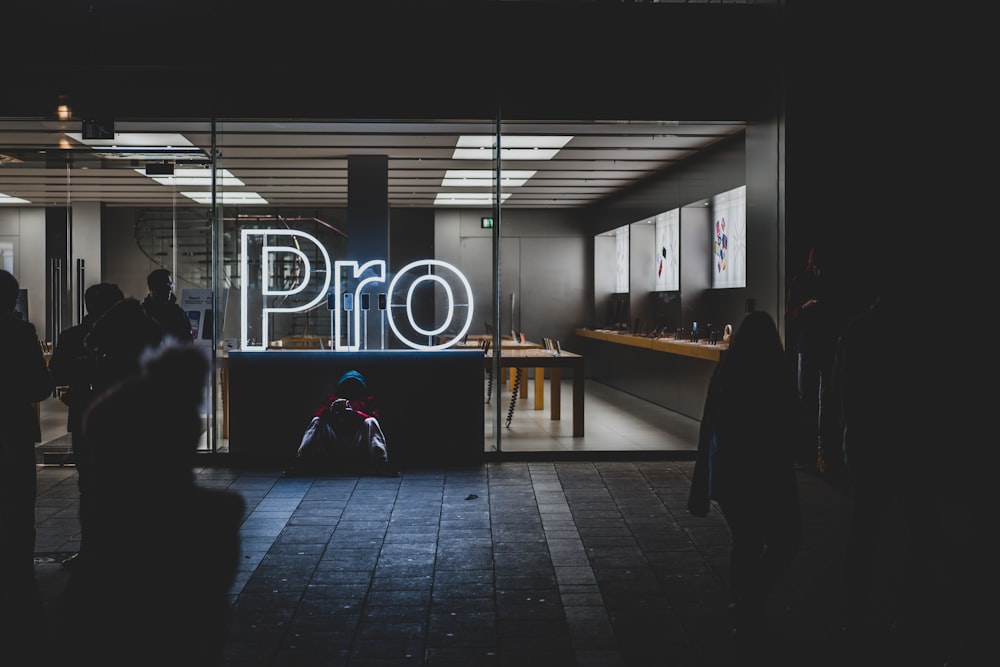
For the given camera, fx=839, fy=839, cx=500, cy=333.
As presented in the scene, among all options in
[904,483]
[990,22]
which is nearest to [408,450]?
[904,483]

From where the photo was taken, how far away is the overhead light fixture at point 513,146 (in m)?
9.23

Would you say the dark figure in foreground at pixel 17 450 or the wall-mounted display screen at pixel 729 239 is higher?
the wall-mounted display screen at pixel 729 239

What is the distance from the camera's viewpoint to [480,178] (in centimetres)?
1178

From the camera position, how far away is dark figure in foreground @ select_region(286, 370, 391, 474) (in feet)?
24.4

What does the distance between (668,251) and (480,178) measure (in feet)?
9.51

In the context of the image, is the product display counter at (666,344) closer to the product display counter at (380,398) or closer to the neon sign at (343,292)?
the product display counter at (380,398)

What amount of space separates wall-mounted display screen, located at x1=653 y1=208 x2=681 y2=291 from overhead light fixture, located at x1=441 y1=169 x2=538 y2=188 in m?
2.07

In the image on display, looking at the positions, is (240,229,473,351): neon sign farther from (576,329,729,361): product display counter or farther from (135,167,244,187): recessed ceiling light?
(576,329,729,361): product display counter

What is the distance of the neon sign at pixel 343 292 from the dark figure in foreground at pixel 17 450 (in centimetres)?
416

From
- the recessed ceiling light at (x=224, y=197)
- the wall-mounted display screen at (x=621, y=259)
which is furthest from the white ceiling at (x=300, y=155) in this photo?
the wall-mounted display screen at (x=621, y=259)

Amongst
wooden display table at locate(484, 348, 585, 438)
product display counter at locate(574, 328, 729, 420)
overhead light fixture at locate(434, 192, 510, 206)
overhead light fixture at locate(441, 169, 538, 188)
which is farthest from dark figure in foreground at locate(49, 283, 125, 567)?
overhead light fixture at locate(434, 192, 510, 206)

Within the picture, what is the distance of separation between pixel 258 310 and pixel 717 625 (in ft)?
19.3

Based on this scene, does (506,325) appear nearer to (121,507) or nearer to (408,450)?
(408,450)

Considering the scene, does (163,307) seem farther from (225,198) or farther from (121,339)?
(225,198)
